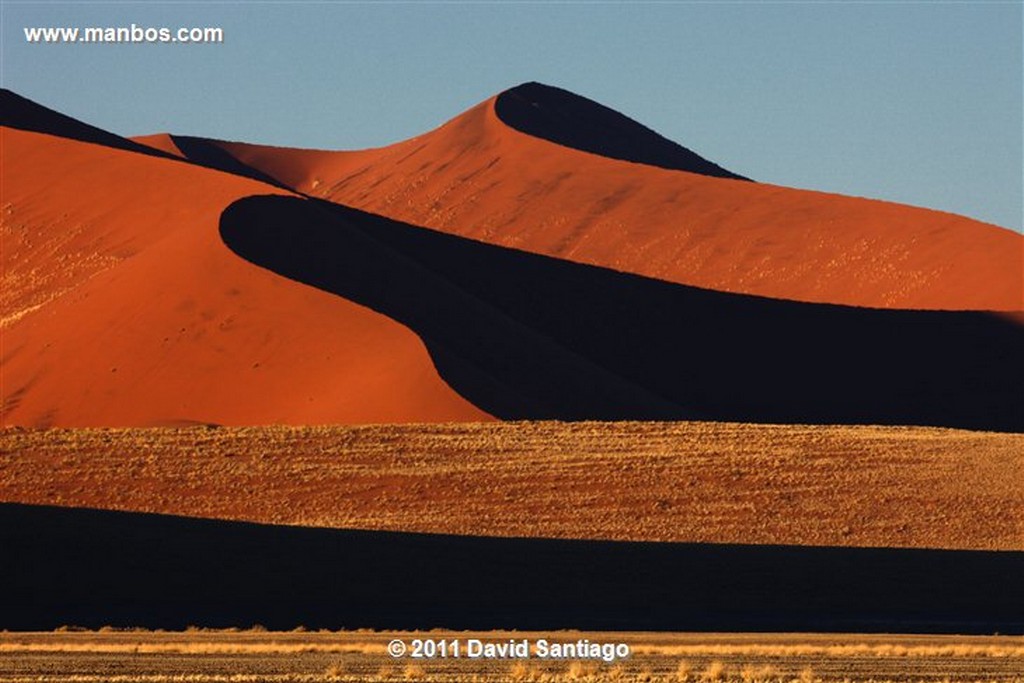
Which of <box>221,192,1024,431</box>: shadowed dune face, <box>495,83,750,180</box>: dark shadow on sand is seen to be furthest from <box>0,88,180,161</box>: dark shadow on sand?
<box>495,83,750,180</box>: dark shadow on sand

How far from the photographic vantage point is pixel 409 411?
51.7 meters

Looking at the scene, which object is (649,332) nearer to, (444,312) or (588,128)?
(444,312)

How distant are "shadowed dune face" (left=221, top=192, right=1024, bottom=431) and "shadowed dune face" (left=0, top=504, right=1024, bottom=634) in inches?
807

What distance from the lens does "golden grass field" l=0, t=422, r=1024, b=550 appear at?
4041 centimetres

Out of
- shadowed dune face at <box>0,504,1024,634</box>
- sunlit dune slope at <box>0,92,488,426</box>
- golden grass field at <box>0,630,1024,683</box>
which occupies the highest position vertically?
sunlit dune slope at <box>0,92,488,426</box>

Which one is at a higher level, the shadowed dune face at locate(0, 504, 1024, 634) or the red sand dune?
the red sand dune

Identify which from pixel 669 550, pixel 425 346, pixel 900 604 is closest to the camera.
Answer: pixel 900 604

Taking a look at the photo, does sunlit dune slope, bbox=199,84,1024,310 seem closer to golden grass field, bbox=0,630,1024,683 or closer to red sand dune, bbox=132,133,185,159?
red sand dune, bbox=132,133,185,159

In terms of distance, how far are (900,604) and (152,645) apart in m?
14.6

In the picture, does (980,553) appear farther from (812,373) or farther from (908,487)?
(812,373)

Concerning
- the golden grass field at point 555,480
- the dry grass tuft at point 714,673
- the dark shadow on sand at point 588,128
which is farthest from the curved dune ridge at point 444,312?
the dry grass tuft at point 714,673

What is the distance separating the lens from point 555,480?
141ft

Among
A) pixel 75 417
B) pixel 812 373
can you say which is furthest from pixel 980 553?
pixel 812 373

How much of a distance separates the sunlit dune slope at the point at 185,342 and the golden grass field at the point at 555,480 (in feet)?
18.3
